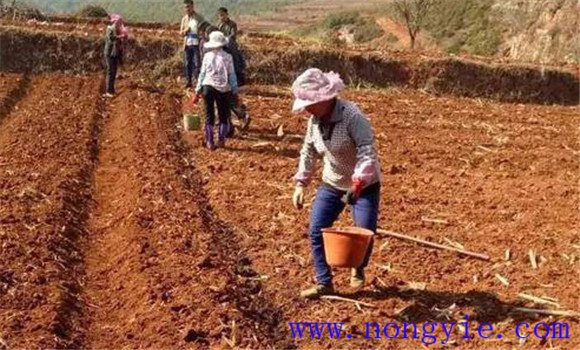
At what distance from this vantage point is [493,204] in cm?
758

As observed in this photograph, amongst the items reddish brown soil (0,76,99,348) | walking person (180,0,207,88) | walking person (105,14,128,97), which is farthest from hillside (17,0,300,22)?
reddish brown soil (0,76,99,348)

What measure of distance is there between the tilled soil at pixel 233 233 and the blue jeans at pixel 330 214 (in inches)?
10.2

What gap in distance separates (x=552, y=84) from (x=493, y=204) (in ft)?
38.0

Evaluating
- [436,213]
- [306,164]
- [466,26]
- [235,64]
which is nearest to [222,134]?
[235,64]

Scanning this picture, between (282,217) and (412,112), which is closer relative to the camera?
(282,217)

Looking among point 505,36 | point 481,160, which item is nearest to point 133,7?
point 505,36

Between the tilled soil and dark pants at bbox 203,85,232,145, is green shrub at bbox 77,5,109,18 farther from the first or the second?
dark pants at bbox 203,85,232,145

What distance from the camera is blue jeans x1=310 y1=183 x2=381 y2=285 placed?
518 centimetres

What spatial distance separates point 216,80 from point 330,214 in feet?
14.9

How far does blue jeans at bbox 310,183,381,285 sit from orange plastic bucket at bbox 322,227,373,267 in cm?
13

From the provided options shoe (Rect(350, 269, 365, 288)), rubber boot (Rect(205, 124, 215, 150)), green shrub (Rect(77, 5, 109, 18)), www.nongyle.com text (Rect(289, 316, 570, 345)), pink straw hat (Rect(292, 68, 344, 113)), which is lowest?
www.nongyle.com text (Rect(289, 316, 570, 345))

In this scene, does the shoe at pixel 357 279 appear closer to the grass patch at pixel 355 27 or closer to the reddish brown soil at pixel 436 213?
the reddish brown soil at pixel 436 213

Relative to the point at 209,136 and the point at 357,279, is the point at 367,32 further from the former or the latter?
the point at 357,279

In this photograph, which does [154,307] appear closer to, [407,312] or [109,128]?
[407,312]
